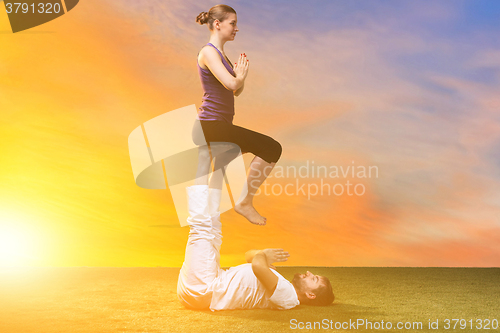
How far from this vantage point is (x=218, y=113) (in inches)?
108

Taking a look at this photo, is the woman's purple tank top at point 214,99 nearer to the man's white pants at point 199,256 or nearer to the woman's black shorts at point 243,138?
the woman's black shorts at point 243,138

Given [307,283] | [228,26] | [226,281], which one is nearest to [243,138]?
[228,26]

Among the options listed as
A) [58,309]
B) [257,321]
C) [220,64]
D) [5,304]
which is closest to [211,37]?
[220,64]

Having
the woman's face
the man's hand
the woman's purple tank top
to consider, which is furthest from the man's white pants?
the woman's face

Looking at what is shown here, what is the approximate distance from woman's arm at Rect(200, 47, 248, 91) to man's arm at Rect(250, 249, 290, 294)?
108 centimetres

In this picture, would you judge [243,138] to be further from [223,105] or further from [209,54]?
[209,54]

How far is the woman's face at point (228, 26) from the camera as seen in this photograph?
2.73 meters

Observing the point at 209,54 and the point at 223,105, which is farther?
the point at 223,105

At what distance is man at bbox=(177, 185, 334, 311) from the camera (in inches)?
99.4

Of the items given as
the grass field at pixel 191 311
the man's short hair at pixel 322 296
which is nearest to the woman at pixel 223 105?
the man's short hair at pixel 322 296

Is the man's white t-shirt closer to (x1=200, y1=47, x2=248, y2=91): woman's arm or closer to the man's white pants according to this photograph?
the man's white pants

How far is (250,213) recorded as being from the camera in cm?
287

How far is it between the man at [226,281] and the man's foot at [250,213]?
249mm

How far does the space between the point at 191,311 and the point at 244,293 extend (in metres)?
0.35
